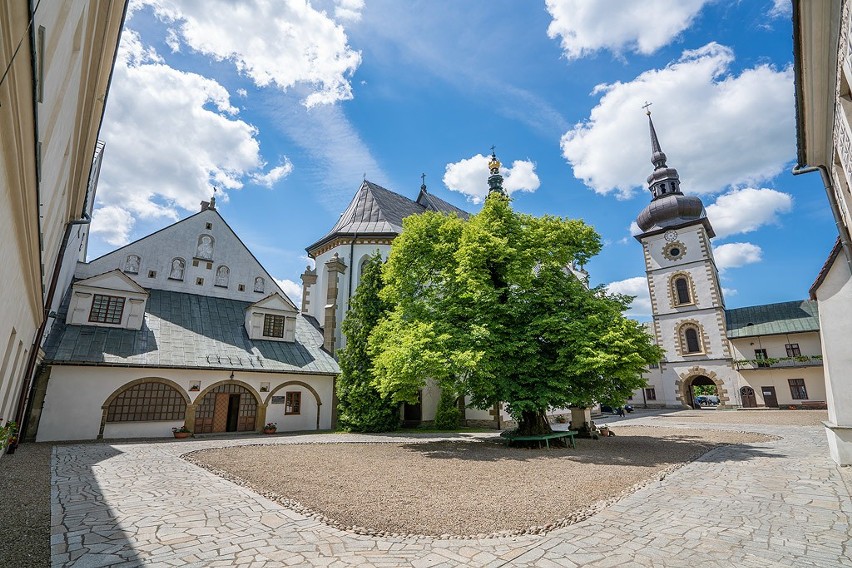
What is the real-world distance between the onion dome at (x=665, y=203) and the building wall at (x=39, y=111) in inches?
1969

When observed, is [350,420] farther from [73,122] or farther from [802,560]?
[802,560]

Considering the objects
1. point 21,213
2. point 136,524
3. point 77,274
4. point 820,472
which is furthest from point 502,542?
point 77,274

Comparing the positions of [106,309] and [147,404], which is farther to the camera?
→ [106,309]

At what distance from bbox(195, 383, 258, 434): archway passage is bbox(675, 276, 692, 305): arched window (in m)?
43.0

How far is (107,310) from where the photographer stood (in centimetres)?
1880

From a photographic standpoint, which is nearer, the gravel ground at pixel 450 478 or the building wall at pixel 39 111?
the building wall at pixel 39 111

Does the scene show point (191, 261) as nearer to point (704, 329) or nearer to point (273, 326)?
point (273, 326)

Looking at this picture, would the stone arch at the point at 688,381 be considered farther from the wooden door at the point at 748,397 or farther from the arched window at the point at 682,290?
the arched window at the point at 682,290

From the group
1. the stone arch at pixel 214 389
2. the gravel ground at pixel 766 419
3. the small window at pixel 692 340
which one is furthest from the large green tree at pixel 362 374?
the small window at pixel 692 340

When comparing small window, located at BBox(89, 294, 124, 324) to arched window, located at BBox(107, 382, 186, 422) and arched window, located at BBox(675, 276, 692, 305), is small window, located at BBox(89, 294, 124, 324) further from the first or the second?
arched window, located at BBox(675, 276, 692, 305)

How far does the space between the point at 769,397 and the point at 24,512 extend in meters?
49.6

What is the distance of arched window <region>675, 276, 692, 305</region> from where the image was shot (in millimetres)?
43750

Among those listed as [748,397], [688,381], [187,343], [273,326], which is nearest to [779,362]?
[748,397]

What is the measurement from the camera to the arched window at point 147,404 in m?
17.3
